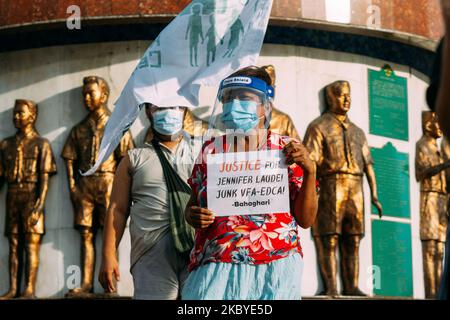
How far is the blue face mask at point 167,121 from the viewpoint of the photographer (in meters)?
7.66

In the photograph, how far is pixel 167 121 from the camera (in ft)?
25.2

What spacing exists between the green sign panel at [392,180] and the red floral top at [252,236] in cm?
654

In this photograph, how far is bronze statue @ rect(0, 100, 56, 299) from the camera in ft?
38.3

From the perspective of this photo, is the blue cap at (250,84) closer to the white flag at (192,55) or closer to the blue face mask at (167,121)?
the white flag at (192,55)

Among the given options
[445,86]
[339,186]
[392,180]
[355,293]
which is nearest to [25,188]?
[339,186]

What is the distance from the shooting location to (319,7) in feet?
38.6

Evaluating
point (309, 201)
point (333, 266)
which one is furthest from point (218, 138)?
point (333, 266)

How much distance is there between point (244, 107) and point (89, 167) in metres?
5.96

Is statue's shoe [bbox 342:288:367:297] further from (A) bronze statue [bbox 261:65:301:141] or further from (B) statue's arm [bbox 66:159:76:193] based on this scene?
(B) statue's arm [bbox 66:159:76:193]

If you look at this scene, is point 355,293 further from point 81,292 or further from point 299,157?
point 299,157

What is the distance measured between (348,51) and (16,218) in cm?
366

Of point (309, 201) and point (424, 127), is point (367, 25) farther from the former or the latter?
point (309, 201)

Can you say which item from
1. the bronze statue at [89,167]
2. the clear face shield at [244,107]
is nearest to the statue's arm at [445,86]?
the clear face shield at [244,107]

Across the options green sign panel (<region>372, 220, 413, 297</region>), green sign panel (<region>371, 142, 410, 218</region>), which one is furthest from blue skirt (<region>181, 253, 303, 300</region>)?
green sign panel (<region>371, 142, 410, 218</region>)
